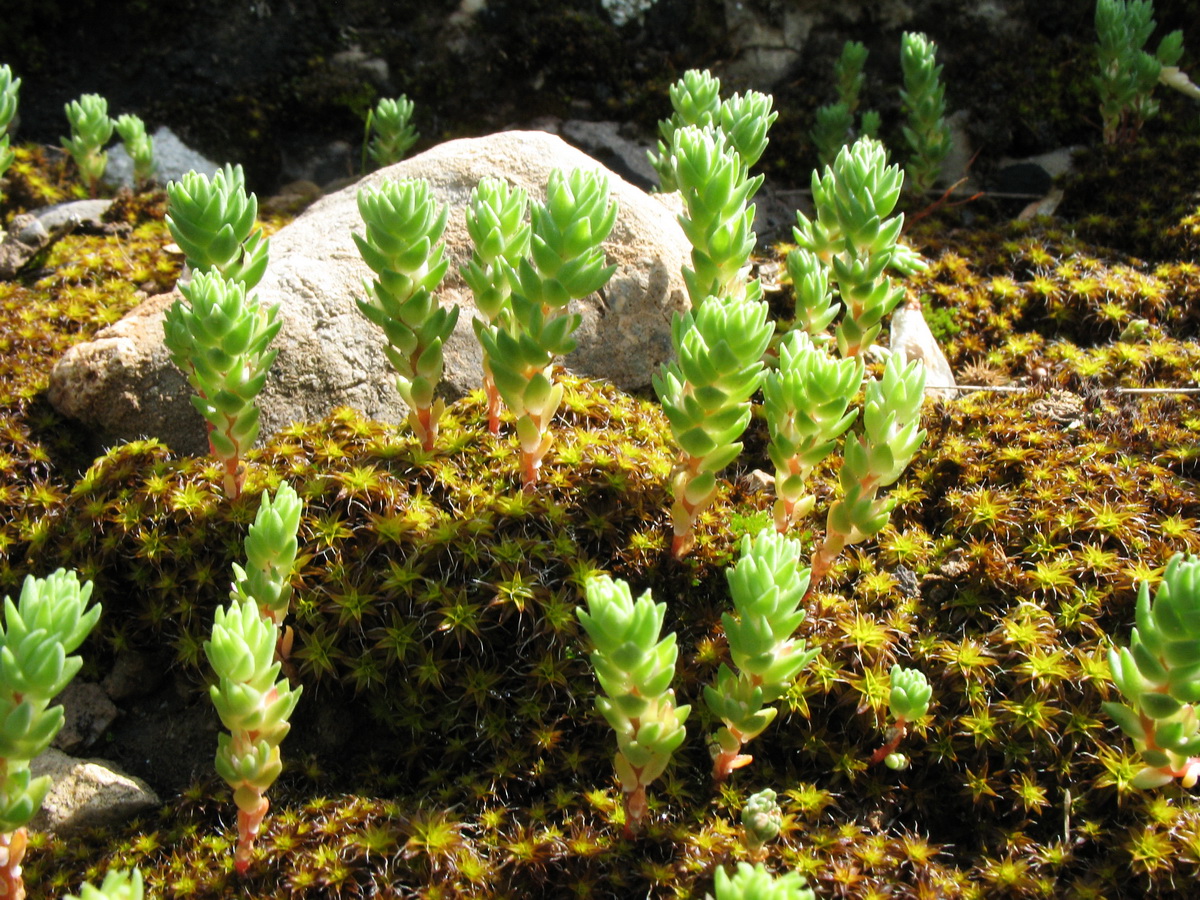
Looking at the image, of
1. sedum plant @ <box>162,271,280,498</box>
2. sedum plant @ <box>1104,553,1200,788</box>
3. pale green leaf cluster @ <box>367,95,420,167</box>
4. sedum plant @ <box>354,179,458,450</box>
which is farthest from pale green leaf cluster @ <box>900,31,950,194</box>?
sedum plant @ <box>162,271,280,498</box>

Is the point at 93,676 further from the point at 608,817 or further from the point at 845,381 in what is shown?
the point at 845,381

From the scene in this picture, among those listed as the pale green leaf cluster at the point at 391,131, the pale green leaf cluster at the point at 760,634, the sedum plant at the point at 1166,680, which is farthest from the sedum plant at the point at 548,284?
the pale green leaf cluster at the point at 391,131

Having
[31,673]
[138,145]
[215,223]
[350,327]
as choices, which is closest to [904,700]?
[31,673]

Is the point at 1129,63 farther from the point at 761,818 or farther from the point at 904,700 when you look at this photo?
the point at 761,818

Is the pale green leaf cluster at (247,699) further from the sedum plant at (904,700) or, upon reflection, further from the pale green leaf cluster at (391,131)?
the pale green leaf cluster at (391,131)

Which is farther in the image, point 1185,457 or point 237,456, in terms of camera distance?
point 1185,457

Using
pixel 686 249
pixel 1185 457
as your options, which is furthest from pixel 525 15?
pixel 1185 457
